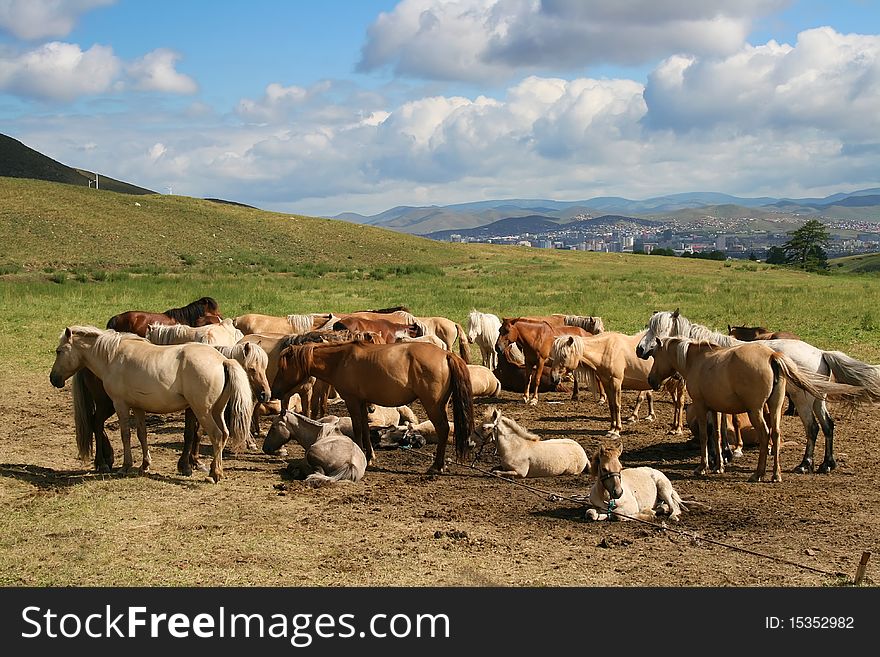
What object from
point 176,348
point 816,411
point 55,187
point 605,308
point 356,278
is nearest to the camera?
point 176,348

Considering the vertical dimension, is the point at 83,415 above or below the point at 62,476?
above

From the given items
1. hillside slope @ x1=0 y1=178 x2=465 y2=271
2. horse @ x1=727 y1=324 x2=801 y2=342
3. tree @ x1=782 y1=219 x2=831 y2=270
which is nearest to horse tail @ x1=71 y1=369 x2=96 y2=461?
horse @ x1=727 y1=324 x2=801 y2=342

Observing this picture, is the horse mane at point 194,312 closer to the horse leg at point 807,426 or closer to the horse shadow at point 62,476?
the horse shadow at point 62,476

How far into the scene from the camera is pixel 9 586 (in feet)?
20.0

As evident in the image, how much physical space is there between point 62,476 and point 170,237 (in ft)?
188

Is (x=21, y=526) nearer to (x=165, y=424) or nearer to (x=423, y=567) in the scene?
(x=423, y=567)

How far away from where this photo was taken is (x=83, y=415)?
30.8 ft

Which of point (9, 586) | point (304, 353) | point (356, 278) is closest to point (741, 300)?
point (356, 278)

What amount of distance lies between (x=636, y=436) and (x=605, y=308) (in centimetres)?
1938

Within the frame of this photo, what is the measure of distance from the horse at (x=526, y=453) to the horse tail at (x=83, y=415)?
449 centimetres

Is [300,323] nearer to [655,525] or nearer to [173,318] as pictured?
[173,318]

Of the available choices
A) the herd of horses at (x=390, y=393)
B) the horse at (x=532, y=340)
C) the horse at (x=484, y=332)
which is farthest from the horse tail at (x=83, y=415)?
the horse at (x=484, y=332)

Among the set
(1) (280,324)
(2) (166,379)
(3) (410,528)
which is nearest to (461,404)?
(3) (410,528)

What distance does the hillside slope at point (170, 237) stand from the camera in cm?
5341
